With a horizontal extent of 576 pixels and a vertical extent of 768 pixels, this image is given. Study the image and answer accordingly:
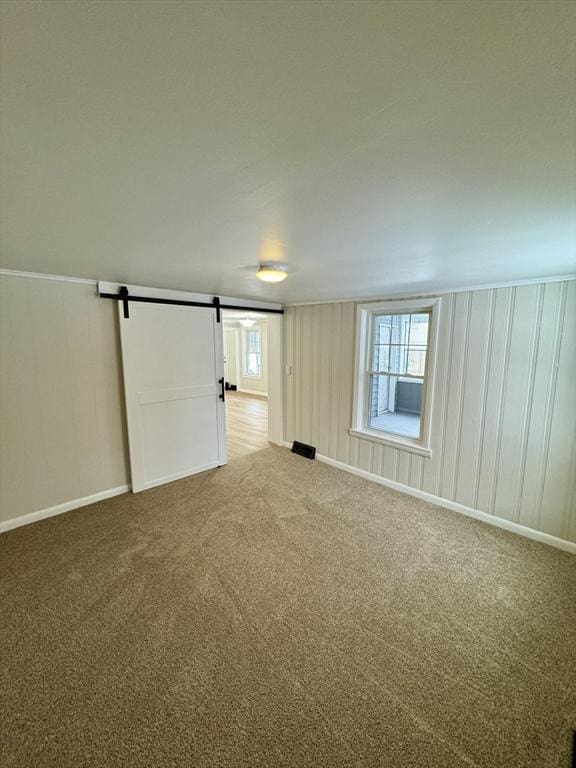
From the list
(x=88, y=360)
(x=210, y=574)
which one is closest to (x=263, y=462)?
(x=210, y=574)

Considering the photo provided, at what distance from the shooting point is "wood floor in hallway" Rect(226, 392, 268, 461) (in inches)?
193

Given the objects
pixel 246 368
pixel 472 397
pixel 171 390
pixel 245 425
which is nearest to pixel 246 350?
pixel 246 368

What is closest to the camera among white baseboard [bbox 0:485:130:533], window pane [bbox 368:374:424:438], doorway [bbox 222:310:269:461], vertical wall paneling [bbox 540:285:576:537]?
vertical wall paneling [bbox 540:285:576:537]

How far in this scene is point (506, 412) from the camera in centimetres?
275

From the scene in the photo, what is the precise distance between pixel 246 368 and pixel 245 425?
402cm

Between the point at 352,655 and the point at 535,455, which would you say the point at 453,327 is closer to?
the point at 535,455

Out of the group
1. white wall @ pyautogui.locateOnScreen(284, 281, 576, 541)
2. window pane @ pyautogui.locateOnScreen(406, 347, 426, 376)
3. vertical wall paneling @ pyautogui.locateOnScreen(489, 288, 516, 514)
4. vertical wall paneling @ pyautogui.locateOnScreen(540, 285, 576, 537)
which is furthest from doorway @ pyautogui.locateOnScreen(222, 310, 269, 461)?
vertical wall paneling @ pyautogui.locateOnScreen(540, 285, 576, 537)

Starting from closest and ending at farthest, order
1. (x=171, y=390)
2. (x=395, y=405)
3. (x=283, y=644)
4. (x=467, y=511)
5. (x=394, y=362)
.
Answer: (x=283, y=644), (x=467, y=511), (x=171, y=390), (x=394, y=362), (x=395, y=405)

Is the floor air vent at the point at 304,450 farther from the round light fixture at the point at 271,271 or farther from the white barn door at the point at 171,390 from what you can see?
the round light fixture at the point at 271,271

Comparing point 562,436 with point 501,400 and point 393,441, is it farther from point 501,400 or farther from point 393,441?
point 393,441

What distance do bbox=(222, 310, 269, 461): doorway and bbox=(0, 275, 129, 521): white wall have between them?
3180 mm

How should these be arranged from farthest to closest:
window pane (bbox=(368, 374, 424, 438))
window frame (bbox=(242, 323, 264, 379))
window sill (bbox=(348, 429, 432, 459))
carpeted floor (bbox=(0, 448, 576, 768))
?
window frame (bbox=(242, 323, 264, 379))
window pane (bbox=(368, 374, 424, 438))
window sill (bbox=(348, 429, 432, 459))
carpeted floor (bbox=(0, 448, 576, 768))

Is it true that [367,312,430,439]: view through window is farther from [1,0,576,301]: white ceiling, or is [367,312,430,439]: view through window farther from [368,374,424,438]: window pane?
[1,0,576,301]: white ceiling

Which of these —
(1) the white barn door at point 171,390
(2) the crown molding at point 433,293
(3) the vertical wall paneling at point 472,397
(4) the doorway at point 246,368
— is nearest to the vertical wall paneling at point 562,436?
(2) the crown molding at point 433,293
